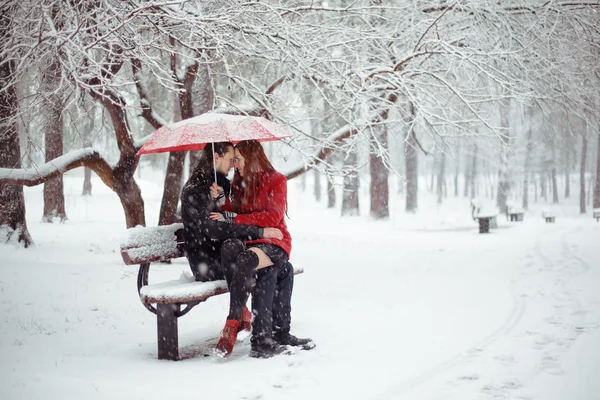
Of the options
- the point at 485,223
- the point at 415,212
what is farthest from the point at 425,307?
the point at 415,212

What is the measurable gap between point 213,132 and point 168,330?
1653mm

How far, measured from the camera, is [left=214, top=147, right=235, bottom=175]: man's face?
4.48m

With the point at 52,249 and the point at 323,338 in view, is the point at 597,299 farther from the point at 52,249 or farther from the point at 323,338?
the point at 52,249

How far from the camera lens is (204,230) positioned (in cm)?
419

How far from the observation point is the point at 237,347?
4.58m

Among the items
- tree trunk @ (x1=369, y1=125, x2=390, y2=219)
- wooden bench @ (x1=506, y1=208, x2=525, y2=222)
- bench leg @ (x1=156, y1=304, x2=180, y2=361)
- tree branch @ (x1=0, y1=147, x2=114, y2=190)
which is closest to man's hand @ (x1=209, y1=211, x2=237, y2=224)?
bench leg @ (x1=156, y1=304, x2=180, y2=361)

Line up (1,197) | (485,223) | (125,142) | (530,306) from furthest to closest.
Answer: (485,223) < (1,197) < (125,142) < (530,306)

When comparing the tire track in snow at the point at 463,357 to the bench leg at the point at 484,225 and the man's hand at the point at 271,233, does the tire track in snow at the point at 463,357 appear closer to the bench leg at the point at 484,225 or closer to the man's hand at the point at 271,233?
the man's hand at the point at 271,233

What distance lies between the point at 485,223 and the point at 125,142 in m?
10.6

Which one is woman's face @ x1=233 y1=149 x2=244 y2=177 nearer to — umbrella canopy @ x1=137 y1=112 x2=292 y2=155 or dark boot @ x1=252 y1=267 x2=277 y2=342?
umbrella canopy @ x1=137 y1=112 x2=292 y2=155

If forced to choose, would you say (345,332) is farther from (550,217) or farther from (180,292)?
(550,217)

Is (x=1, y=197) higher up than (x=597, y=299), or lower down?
higher up

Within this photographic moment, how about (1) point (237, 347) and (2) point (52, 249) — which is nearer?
(1) point (237, 347)

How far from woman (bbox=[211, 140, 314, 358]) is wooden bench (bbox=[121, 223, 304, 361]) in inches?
11.1
